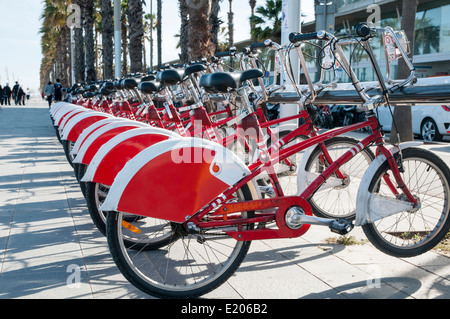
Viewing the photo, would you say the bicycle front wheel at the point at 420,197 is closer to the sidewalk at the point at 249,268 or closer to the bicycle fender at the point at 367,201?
the bicycle fender at the point at 367,201

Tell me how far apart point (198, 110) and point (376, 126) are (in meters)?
1.42

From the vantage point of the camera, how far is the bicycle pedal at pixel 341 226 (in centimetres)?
332

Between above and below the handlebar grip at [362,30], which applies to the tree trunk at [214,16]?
above

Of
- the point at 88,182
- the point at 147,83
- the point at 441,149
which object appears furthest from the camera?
the point at 441,149

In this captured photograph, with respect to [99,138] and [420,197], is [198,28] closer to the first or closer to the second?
[99,138]

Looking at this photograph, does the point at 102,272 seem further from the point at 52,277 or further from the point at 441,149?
the point at 441,149

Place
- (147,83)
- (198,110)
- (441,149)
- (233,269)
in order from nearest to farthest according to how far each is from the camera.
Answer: (233,269), (198,110), (147,83), (441,149)

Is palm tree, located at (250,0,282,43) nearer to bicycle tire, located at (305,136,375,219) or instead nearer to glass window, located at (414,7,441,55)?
glass window, located at (414,7,441,55)

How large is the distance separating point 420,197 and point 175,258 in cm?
177

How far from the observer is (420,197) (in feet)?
12.3

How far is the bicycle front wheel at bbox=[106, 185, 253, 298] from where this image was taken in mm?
2936

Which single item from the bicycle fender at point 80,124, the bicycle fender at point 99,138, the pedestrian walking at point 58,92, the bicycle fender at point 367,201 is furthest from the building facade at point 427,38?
the bicycle fender at point 367,201
